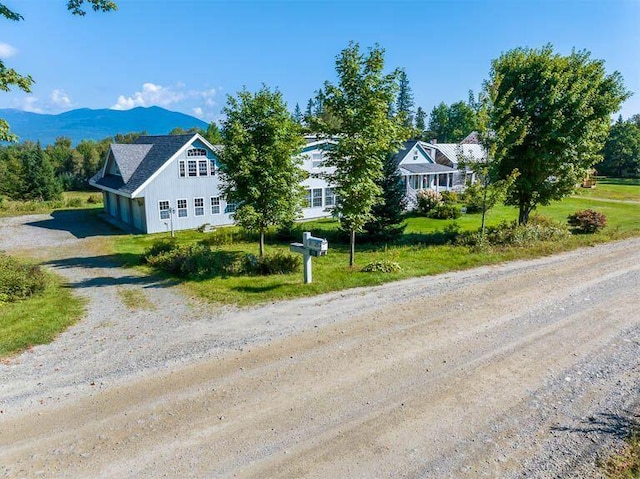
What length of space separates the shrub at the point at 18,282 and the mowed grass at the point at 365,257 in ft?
15.2

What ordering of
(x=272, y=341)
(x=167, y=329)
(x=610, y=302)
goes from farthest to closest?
(x=610, y=302) → (x=167, y=329) → (x=272, y=341)

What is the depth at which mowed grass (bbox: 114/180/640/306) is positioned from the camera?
13359 mm

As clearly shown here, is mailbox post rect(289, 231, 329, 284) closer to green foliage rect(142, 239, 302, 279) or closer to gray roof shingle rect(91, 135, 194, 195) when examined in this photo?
green foliage rect(142, 239, 302, 279)

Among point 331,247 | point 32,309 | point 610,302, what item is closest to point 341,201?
point 331,247

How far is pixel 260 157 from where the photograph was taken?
15688 millimetres

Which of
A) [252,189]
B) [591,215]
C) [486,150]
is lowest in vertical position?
[591,215]

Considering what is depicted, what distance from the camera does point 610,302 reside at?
39.3 feet

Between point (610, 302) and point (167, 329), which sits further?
point (610, 302)

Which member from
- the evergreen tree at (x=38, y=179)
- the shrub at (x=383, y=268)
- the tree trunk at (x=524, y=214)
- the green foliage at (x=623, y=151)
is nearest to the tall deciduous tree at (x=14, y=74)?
the shrub at (x=383, y=268)

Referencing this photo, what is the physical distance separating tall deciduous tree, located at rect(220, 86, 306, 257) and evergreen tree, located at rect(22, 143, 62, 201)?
39379mm

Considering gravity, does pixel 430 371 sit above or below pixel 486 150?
below

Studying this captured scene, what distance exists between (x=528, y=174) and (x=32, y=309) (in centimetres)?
2079

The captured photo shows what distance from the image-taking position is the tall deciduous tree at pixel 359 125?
14266mm

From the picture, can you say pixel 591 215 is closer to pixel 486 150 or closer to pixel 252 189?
pixel 486 150
